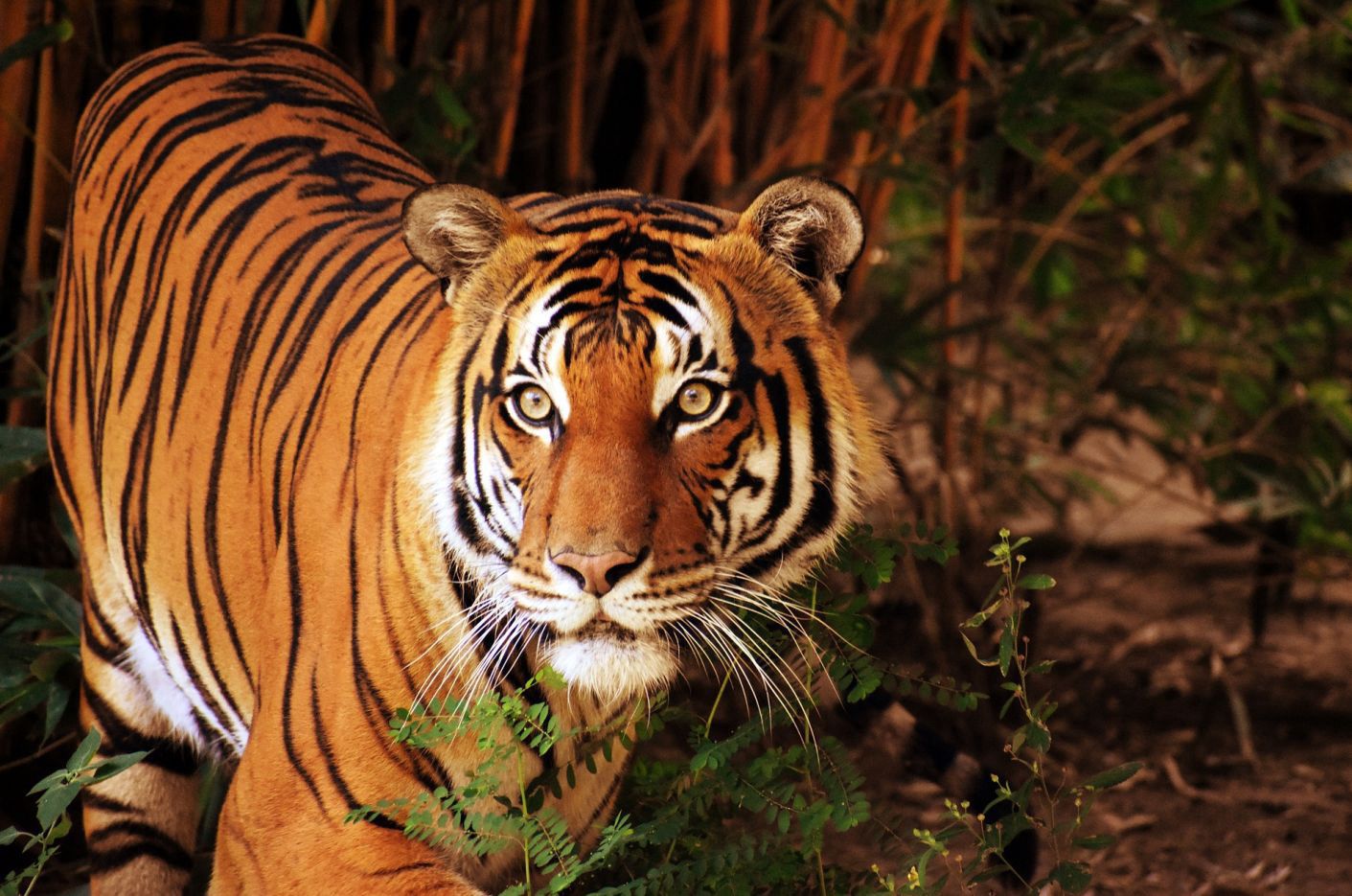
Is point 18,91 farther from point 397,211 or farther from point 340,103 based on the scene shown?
point 397,211

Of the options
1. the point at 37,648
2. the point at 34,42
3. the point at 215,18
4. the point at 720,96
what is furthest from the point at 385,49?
the point at 37,648

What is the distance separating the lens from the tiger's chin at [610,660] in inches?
60.1

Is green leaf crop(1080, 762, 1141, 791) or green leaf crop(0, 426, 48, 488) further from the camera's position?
green leaf crop(0, 426, 48, 488)

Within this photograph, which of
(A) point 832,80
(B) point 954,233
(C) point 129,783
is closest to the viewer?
(C) point 129,783

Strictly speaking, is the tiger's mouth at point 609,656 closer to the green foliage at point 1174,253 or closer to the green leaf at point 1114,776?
the green leaf at point 1114,776

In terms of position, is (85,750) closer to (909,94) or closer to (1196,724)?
(909,94)

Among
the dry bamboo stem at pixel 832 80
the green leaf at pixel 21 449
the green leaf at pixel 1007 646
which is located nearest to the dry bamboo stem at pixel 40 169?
the green leaf at pixel 21 449

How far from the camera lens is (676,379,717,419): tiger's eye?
61.2 inches

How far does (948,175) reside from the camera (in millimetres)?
3180

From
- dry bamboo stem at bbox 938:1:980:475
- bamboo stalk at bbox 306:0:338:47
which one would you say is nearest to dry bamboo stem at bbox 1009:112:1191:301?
dry bamboo stem at bbox 938:1:980:475

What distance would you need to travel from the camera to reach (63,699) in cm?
242

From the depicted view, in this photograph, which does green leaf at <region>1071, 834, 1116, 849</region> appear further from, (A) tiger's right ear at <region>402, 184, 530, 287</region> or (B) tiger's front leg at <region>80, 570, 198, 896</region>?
(B) tiger's front leg at <region>80, 570, 198, 896</region>

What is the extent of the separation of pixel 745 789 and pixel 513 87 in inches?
56.2

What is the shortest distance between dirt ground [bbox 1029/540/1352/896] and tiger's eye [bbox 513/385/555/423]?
168 centimetres
